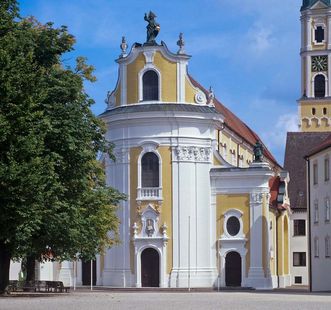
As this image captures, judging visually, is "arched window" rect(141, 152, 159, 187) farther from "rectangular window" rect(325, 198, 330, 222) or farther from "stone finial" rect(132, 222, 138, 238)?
"rectangular window" rect(325, 198, 330, 222)

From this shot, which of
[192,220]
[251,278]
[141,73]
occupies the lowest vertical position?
[251,278]

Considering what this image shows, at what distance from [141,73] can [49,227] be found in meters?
29.1

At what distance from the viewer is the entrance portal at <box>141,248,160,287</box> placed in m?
66.2

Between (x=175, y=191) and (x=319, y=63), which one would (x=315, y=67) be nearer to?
(x=319, y=63)

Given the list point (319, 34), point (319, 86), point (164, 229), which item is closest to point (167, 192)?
point (164, 229)

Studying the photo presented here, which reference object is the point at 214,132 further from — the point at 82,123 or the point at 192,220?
the point at 82,123

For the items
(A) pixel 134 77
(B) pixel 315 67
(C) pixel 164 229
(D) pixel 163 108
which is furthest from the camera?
(B) pixel 315 67

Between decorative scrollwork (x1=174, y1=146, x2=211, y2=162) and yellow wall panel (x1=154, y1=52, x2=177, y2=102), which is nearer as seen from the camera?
decorative scrollwork (x1=174, y1=146, x2=211, y2=162)

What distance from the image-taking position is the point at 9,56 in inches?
1393

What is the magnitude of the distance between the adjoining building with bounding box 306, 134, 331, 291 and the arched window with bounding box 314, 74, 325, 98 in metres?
56.2

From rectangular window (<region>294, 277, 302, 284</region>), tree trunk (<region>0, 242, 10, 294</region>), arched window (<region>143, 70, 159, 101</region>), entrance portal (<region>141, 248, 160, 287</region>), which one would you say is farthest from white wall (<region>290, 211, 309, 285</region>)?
tree trunk (<region>0, 242, 10, 294</region>)

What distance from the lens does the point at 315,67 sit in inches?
4732

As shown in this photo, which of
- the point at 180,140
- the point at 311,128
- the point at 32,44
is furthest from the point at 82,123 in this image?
the point at 311,128

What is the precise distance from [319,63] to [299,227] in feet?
115
